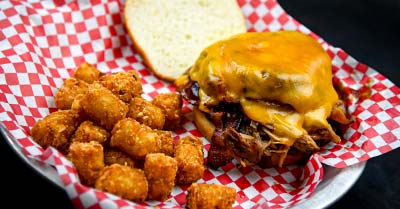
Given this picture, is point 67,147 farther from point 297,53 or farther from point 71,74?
point 297,53

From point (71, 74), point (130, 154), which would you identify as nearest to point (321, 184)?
point (130, 154)

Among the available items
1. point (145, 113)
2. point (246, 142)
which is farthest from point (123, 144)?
point (246, 142)

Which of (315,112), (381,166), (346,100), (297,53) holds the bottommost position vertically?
(381,166)

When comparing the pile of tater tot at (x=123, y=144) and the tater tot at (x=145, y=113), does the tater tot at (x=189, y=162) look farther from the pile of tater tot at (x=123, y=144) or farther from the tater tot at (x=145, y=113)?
the tater tot at (x=145, y=113)

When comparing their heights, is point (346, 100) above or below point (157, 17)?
below

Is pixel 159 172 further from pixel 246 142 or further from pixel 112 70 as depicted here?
pixel 112 70

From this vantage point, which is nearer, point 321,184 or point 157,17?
point 321,184

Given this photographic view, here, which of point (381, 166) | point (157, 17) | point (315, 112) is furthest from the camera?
point (157, 17)

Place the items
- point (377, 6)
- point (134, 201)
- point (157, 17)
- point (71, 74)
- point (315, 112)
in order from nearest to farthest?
1. point (134, 201)
2. point (315, 112)
3. point (71, 74)
4. point (157, 17)
5. point (377, 6)
